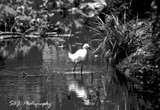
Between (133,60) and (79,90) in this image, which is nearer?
(79,90)

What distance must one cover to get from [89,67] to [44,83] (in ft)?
10.5

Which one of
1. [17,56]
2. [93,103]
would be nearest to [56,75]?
[93,103]

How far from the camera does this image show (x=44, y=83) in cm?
1294

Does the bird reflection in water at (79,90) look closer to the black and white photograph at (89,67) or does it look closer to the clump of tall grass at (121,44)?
the black and white photograph at (89,67)

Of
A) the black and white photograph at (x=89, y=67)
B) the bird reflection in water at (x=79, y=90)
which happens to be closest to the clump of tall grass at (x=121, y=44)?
the black and white photograph at (x=89, y=67)

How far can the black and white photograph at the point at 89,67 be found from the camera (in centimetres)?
1057

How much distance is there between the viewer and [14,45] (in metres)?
24.2

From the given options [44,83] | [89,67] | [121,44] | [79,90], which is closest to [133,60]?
[121,44]

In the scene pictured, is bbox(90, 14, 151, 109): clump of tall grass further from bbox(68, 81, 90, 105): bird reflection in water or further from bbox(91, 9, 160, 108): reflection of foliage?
bbox(68, 81, 90, 105): bird reflection in water

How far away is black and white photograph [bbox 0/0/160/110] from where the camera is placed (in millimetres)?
10570

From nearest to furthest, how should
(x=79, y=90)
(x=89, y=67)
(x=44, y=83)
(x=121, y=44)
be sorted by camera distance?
(x=79, y=90) → (x=44, y=83) → (x=121, y=44) → (x=89, y=67)

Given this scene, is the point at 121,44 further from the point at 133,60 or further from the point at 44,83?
the point at 44,83

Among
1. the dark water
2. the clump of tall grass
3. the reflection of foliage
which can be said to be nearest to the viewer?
the dark water

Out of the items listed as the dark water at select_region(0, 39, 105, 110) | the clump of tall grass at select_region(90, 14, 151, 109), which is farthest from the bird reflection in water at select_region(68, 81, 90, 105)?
the clump of tall grass at select_region(90, 14, 151, 109)
